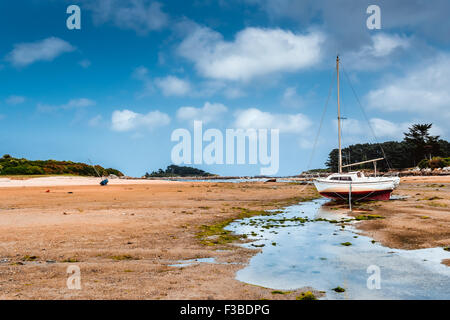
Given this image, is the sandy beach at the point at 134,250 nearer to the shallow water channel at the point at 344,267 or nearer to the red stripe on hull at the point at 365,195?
the shallow water channel at the point at 344,267

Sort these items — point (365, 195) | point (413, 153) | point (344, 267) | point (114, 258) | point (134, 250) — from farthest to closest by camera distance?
point (413, 153) < point (365, 195) < point (134, 250) < point (114, 258) < point (344, 267)

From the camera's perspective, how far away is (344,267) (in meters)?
9.49

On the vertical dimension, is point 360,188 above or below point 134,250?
above

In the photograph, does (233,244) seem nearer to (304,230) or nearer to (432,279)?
(304,230)

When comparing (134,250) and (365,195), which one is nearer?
(134,250)

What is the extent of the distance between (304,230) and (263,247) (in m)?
4.60

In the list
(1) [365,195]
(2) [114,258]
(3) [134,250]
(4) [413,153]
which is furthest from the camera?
(4) [413,153]

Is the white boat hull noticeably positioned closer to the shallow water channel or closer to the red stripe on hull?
the red stripe on hull

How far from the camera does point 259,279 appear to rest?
8.38m

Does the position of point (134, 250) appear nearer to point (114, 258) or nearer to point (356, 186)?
point (114, 258)

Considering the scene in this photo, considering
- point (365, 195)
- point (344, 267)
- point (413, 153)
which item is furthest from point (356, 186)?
point (413, 153)

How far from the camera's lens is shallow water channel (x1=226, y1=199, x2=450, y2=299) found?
24.8ft

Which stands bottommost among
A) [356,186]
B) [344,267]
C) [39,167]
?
[344,267]
